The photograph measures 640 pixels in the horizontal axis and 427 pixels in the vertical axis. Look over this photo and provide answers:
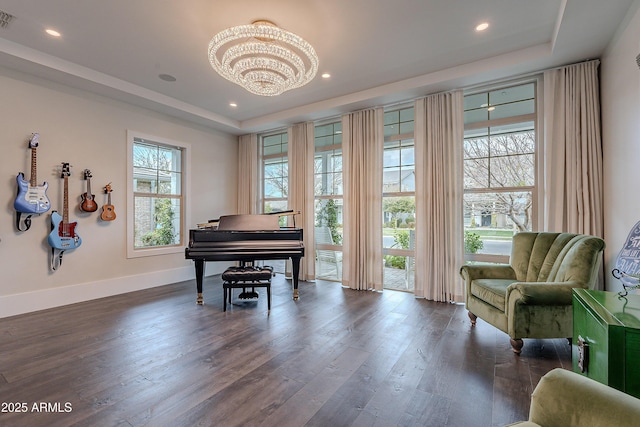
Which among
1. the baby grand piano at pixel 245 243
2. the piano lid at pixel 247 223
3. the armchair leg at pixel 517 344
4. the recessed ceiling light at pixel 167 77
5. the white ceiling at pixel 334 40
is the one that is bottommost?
the armchair leg at pixel 517 344

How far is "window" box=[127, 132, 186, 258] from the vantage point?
15.6ft

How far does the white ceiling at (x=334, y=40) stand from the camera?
103 inches

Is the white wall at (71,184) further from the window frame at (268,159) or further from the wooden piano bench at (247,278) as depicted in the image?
the wooden piano bench at (247,278)

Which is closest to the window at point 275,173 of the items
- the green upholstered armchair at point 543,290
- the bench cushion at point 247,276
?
the bench cushion at point 247,276

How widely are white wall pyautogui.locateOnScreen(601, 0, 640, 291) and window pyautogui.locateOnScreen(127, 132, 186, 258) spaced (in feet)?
19.7

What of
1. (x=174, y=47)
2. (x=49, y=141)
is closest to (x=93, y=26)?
(x=174, y=47)

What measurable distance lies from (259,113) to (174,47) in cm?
223

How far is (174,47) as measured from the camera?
3285mm

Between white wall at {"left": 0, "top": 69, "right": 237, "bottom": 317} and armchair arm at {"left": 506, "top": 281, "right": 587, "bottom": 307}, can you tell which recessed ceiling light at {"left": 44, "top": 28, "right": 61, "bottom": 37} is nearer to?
white wall at {"left": 0, "top": 69, "right": 237, "bottom": 317}

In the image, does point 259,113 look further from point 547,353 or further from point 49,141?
Answer: point 547,353

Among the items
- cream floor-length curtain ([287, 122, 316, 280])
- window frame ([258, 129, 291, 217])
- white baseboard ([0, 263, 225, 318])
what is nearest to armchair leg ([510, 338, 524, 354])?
cream floor-length curtain ([287, 122, 316, 280])

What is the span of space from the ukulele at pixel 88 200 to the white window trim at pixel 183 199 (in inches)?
19.4

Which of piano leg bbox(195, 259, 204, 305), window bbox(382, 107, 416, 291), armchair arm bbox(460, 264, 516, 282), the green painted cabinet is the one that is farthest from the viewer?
window bbox(382, 107, 416, 291)

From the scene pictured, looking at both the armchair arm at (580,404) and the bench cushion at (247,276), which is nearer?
the armchair arm at (580,404)
